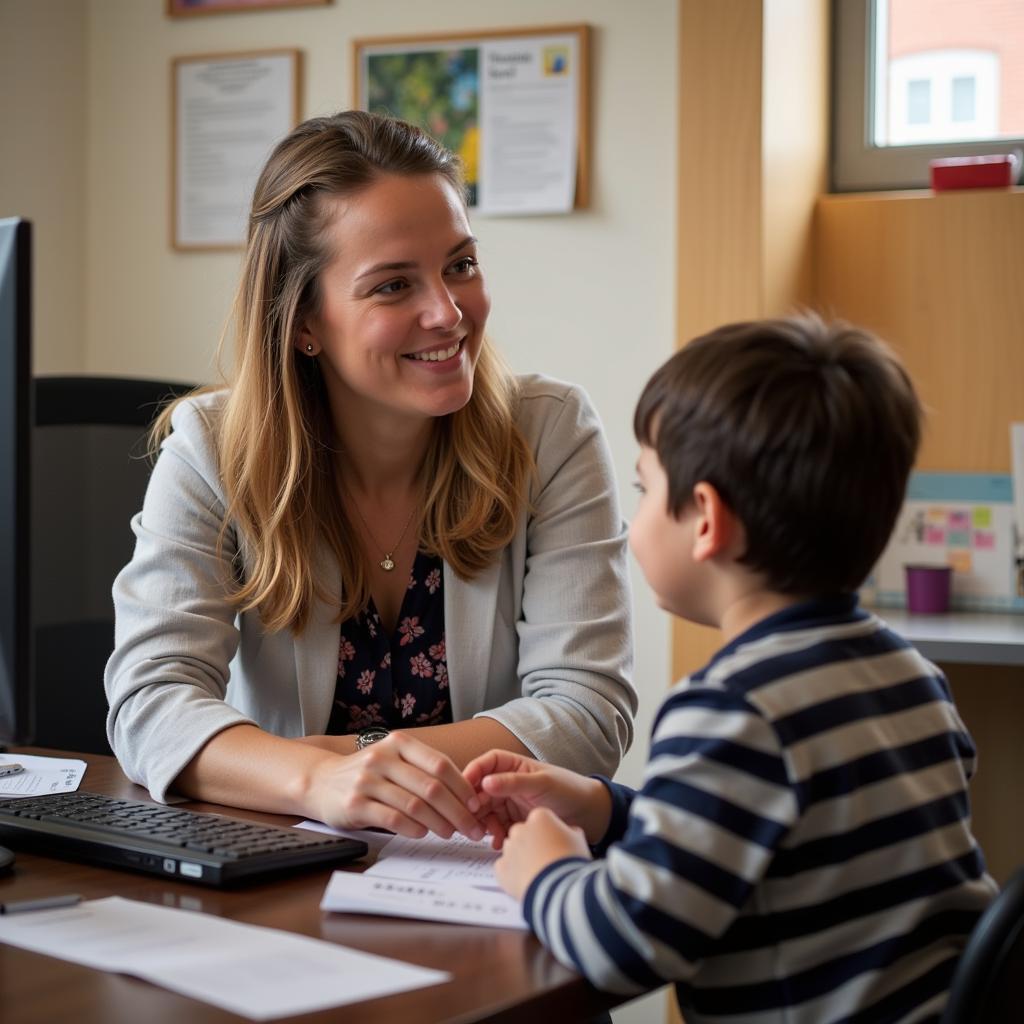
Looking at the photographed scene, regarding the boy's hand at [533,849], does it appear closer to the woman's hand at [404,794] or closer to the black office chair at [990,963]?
the woman's hand at [404,794]

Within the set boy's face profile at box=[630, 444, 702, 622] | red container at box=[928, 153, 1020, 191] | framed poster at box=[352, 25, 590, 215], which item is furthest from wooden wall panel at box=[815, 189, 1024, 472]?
boy's face profile at box=[630, 444, 702, 622]

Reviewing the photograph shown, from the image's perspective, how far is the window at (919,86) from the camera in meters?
2.79

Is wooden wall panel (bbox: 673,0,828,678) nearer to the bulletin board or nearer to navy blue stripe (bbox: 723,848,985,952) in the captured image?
the bulletin board

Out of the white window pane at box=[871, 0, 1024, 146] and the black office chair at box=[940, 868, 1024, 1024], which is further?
the white window pane at box=[871, 0, 1024, 146]

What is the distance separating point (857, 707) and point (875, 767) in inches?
1.6

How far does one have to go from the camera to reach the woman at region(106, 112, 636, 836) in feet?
5.01

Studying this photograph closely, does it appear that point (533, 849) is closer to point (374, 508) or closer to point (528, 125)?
point (374, 508)

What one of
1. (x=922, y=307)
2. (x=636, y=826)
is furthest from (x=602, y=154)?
(x=636, y=826)

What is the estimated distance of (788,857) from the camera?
88 cm

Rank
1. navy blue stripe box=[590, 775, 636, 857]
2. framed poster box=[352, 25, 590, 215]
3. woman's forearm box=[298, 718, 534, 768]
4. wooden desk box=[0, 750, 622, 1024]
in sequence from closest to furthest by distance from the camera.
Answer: wooden desk box=[0, 750, 622, 1024] < navy blue stripe box=[590, 775, 636, 857] < woman's forearm box=[298, 718, 534, 768] < framed poster box=[352, 25, 590, 215]

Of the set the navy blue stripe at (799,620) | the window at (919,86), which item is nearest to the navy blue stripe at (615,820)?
the navy blue stripe at (799,620)

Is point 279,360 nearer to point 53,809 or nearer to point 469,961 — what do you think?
point 53,809

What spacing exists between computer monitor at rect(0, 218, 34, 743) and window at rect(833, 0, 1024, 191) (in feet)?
7.43

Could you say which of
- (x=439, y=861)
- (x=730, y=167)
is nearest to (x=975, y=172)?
(x=730, y=167)
